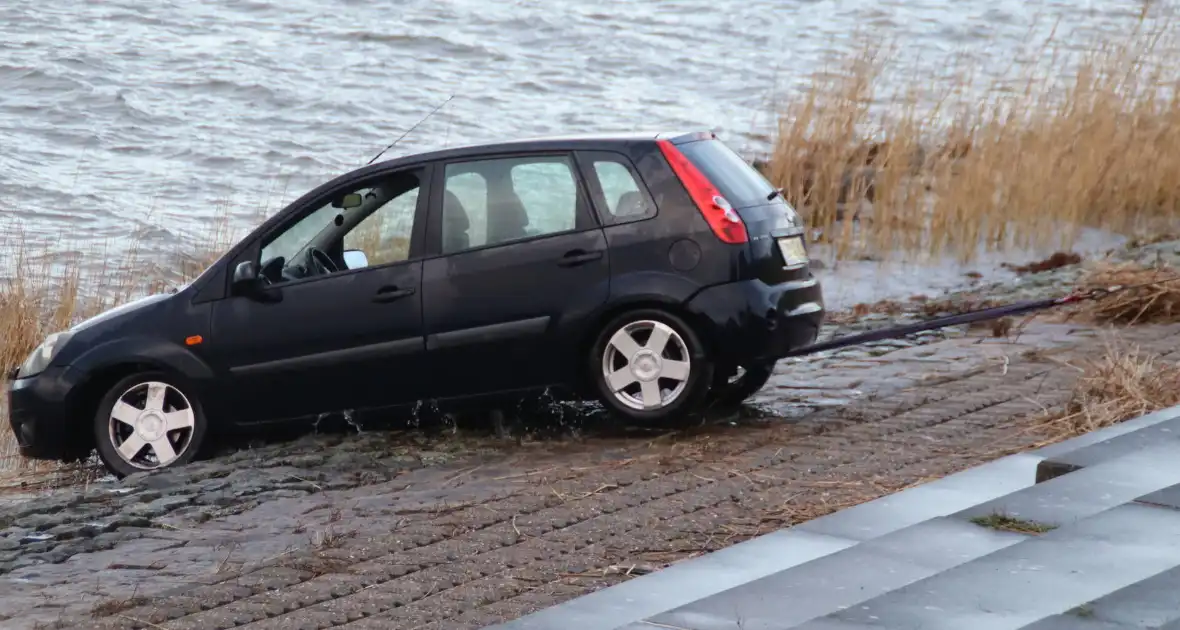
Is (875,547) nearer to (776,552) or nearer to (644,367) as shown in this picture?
(776,552)

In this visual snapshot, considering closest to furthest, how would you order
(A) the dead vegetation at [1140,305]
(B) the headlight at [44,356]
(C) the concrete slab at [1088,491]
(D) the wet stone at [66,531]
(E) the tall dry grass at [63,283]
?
(C) the concrete slab at [1088,491]
(D) the wet stone at [66,531]
(B) the headlight at [44,356]
(A) the dead vegetation at [1140,305]
(E) the tall dry grass at [63,283]

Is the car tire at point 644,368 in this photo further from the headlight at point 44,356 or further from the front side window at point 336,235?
the headlight at point 44,356

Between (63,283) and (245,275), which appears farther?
(63,283)

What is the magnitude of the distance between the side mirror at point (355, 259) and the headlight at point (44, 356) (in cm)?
146

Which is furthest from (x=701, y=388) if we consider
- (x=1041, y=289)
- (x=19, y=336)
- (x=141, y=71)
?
(x=141, y=71)

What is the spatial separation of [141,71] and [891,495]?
2587cm

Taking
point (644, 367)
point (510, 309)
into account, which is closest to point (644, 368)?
point (644, 367)

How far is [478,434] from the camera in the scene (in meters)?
8.98

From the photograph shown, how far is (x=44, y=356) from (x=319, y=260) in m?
1.48

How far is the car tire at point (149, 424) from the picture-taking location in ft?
29.4

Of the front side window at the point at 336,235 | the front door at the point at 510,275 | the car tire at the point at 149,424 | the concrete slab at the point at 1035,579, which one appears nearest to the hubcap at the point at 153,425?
the car tire at the point at 149,424

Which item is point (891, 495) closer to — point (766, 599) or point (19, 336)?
point (766, 599)

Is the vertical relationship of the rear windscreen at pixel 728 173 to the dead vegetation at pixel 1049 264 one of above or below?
above

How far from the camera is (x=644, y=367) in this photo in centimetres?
860
